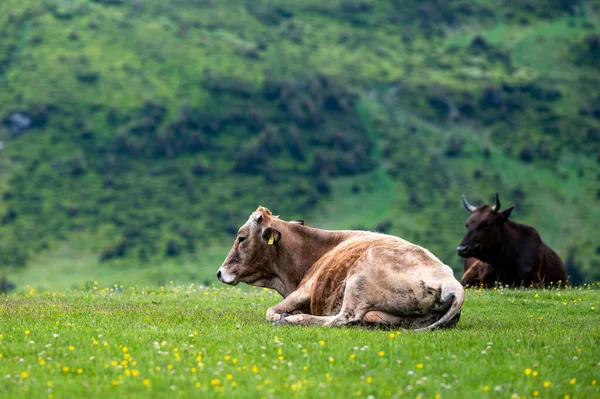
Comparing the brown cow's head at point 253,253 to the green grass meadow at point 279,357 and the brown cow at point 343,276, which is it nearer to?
the brown cow at point 343,276

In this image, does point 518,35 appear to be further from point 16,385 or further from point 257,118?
point 16,385

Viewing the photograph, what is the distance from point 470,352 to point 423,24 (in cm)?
18365

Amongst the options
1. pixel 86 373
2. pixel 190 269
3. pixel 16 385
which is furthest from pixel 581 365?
pixel 190 269

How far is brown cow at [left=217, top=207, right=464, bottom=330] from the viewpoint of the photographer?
13.2 metres

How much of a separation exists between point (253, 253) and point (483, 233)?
9051 mm

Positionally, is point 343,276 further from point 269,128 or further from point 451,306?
point 269,128

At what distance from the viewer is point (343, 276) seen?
554 inches

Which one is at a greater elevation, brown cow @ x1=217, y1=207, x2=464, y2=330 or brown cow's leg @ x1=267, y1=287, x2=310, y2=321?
brown cow @ x1=217, y1=207, x2=464, y2=330

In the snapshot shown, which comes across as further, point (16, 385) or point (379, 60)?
point (379, 60)

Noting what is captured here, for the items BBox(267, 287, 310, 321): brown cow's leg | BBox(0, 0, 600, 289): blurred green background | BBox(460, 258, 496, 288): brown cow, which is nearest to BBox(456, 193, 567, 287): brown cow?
BBox(460, 258, 496, 288): brown cow

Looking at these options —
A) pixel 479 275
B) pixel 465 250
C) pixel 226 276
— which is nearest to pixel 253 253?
pixel 226 276

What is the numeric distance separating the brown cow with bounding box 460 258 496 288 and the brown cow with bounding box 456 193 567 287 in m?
0.17

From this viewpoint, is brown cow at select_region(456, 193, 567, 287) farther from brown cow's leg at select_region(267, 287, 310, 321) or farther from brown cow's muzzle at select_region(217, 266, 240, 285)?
brown cow's leg at select_region(267, 287, 310, 321)

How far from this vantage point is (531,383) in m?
9.59
